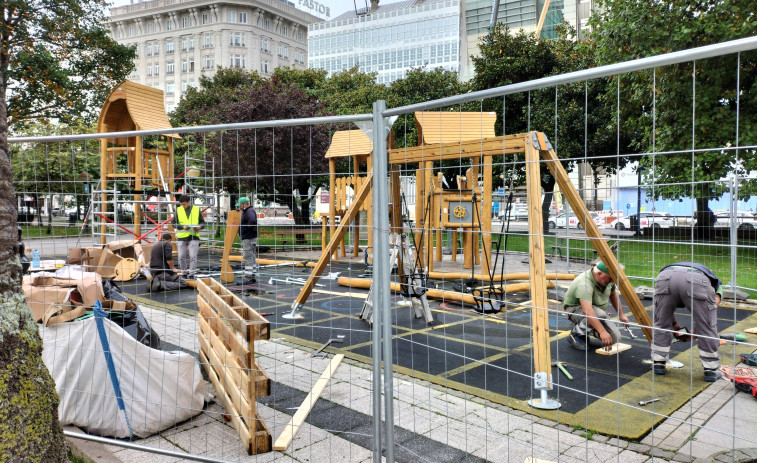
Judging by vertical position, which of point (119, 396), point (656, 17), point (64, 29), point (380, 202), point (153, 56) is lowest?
point (119, 396)

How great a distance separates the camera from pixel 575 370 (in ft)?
18.1

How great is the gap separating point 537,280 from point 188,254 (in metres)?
8.80

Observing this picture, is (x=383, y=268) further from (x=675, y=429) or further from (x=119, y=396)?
(x=675, y=429)

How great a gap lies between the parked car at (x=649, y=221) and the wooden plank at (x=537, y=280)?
2.11 feet

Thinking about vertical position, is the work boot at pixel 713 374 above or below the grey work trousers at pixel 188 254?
below

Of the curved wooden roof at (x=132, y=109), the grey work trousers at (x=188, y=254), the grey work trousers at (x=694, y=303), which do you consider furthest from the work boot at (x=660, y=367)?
the curved wooden roof at (x=132, y=109)

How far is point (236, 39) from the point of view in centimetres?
7725

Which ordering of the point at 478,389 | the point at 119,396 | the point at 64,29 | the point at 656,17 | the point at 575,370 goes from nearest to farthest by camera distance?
the point at 119,396
the point at 478,389
the point at 575,370
the point at 656,17
the point at 64,29

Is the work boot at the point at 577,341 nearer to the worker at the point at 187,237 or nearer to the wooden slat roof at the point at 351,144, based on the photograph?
the worker at the point at 187,237

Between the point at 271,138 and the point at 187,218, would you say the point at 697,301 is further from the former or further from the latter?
the point at 271,138

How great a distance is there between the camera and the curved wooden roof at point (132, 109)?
1406cm

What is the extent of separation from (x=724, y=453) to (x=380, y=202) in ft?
9.33

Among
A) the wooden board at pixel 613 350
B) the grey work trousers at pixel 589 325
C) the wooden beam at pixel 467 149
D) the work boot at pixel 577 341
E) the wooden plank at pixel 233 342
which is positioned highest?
the wooden beam at pixel 467 149

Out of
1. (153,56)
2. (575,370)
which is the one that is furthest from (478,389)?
(153,56)
